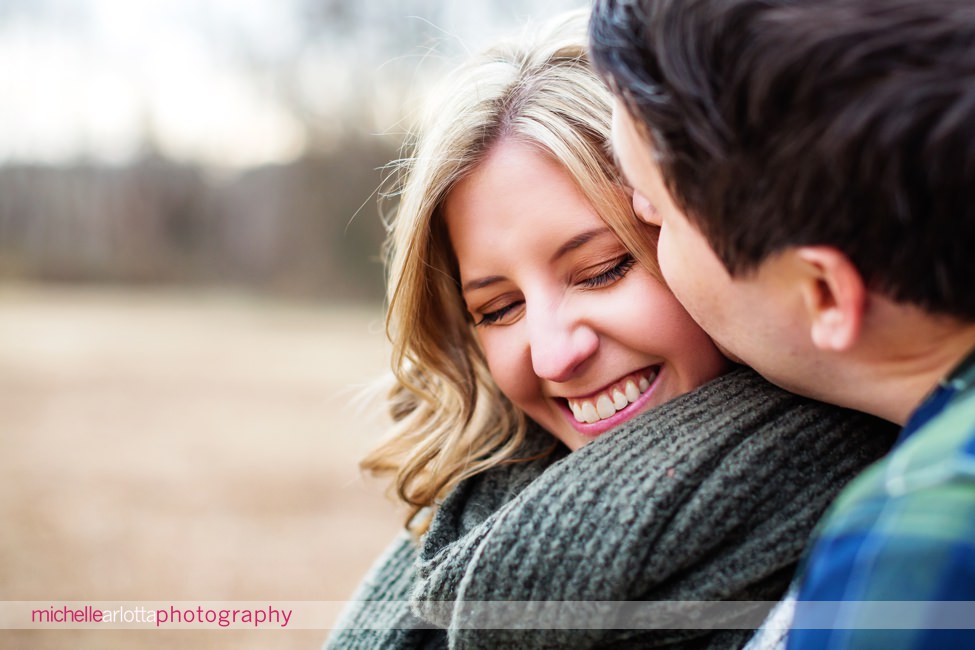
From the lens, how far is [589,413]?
1.59 meters

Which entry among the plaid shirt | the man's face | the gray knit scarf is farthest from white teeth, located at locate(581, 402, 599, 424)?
the plaid shirt

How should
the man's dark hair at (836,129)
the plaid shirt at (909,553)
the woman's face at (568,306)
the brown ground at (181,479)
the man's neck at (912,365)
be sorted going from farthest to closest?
the brown ground at (181,479)
the woman's face at (568,306)
the man's neck at (912,365)
the man's dark hair at (836,129)
the plaid shirt at (909,553)

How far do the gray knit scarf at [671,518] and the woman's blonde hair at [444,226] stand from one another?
1.07 ft

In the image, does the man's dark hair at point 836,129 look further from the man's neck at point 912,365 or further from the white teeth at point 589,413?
the white teeth at point 589,413

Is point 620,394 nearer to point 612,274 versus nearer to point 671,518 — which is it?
point 612,274

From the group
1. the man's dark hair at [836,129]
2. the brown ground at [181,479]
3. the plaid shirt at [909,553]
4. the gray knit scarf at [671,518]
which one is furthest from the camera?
the brown ground at [181,479]

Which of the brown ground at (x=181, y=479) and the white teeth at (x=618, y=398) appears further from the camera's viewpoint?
the brown ground at (x=181, y=479)

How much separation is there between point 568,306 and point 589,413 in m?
0.21

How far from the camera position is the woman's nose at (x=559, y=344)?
1495mm

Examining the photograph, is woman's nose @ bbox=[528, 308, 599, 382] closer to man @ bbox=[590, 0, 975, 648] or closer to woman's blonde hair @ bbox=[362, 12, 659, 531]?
woman's blonde hair @ bbox=[362, 12, 659, 531]

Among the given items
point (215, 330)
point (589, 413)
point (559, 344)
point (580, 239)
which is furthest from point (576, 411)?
point (215, 330)

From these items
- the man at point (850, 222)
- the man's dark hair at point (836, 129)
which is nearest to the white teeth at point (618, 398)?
the man at point (850, 222)

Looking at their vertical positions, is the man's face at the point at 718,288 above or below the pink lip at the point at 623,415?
above

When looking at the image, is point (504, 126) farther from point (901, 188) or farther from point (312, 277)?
point (312, 277)
